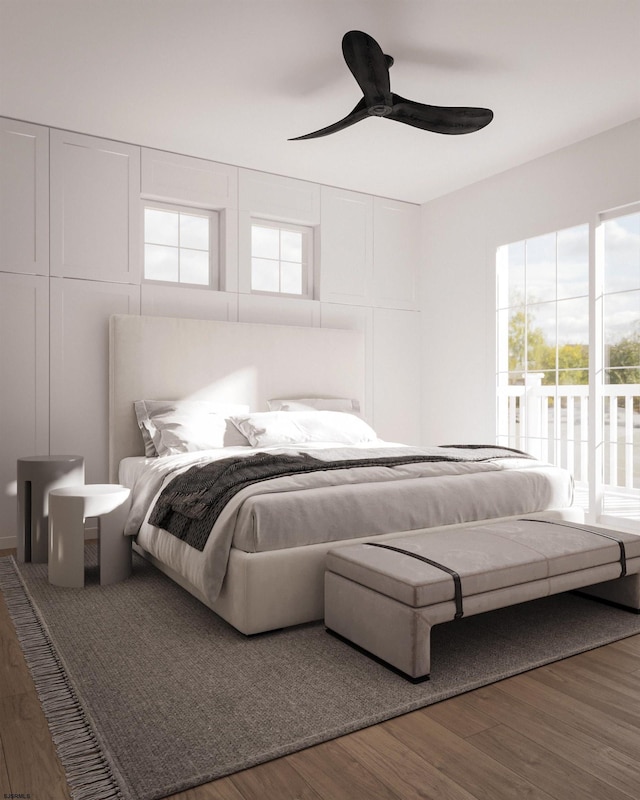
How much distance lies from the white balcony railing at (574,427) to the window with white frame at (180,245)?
2545mm

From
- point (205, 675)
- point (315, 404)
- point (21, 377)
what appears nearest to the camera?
point (205, 675)

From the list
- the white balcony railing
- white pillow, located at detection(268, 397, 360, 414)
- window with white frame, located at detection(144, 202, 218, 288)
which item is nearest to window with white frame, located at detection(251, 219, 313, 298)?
window with white frame, located at detection(144, 202, 218, 288)

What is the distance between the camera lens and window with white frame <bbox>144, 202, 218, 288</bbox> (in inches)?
186

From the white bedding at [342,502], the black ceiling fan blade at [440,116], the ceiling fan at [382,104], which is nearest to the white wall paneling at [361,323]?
the white bedding at [342,502]

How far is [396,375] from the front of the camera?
19.1 feet

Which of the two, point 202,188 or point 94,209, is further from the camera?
point 202,188

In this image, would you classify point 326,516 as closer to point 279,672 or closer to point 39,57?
point 279,672

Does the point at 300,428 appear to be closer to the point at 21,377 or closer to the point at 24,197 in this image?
the point at 21,377

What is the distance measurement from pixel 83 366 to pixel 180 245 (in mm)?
1197

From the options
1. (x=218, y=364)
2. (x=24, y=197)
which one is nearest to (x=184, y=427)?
(x=218, y=364)

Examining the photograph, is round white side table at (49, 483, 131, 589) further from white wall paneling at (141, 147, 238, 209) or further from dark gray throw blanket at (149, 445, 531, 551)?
white wall paneling at (141, 147, 238, 209)

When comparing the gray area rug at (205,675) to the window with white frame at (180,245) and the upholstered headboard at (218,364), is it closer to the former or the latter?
the upholstered headboard at (218,364)

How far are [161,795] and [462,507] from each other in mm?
1899

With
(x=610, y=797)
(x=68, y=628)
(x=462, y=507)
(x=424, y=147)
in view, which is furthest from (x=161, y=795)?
(x=424, y=147)
